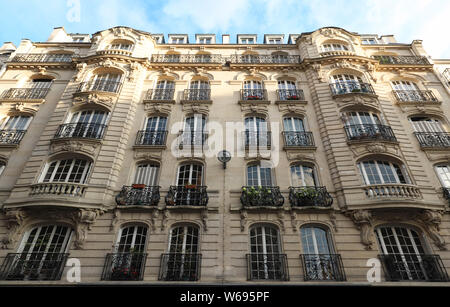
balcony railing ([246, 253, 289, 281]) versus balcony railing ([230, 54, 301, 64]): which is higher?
balcony railing ([230, 54, 301, 64])

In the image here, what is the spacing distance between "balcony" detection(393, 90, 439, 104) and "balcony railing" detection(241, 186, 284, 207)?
9.89 meters

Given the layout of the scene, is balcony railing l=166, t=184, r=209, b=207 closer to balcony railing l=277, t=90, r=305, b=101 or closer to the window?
the window

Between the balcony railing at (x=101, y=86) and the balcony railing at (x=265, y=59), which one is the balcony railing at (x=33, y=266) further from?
the balcony railing at (x=265, y=59)

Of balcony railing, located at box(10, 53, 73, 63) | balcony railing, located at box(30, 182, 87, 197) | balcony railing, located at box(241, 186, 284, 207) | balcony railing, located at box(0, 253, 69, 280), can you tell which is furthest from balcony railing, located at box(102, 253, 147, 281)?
balcony railing, located at box(10, 53, 73, 63)

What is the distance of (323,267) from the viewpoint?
8.90 m

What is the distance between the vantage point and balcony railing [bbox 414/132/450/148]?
40.5 feet

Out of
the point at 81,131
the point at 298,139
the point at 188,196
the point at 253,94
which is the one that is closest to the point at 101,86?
the point at 81,131

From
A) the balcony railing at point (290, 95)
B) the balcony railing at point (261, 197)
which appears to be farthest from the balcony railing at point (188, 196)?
the balcony railing at point (290, 95)

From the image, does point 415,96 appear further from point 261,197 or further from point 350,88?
point 261,197

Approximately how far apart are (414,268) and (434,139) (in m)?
7.10

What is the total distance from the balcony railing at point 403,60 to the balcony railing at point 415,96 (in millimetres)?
3007

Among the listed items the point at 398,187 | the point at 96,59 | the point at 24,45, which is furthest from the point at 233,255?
the point at 24,45

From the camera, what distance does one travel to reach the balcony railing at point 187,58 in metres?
17.6
